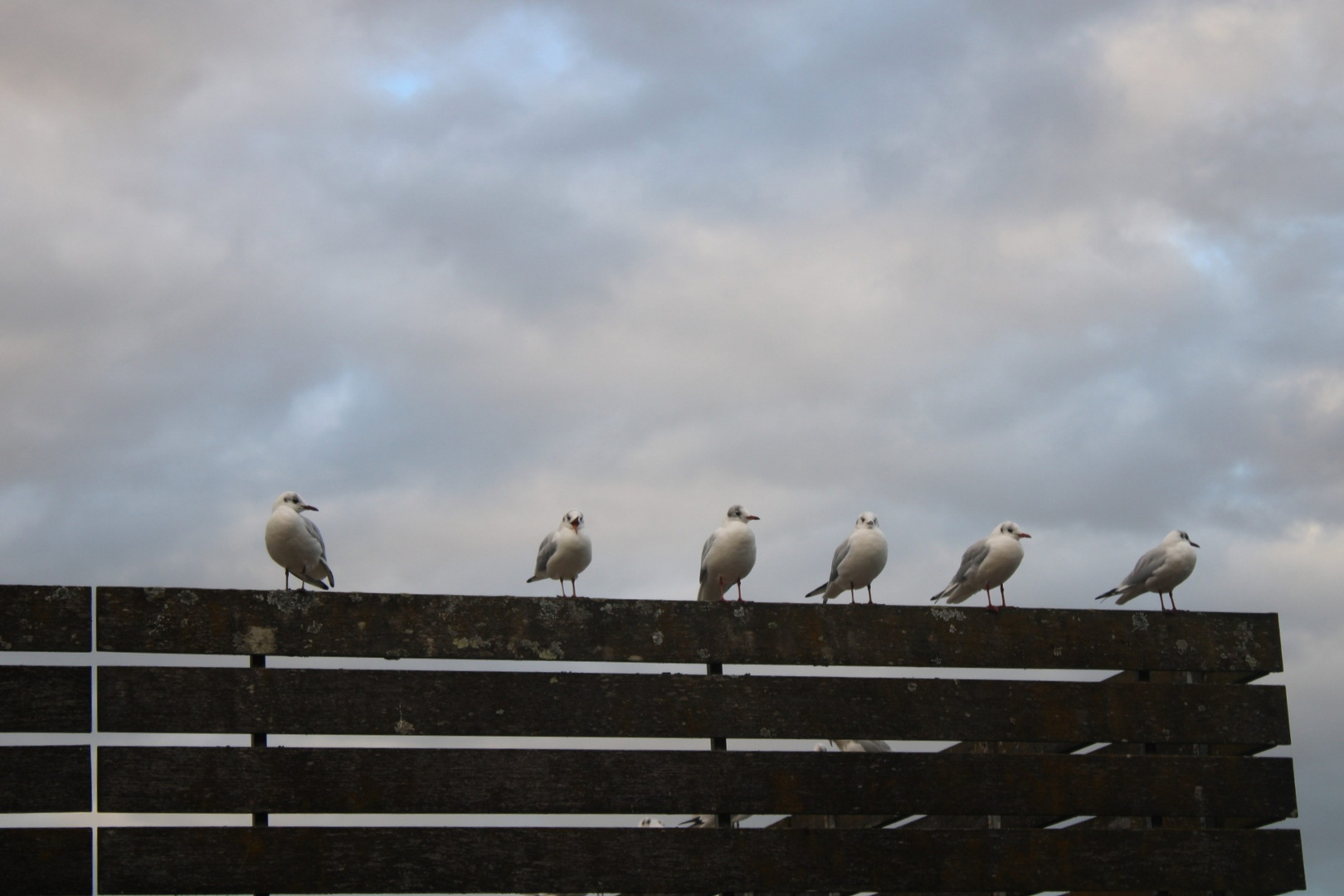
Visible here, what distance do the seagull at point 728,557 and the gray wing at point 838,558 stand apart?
34.8 inches

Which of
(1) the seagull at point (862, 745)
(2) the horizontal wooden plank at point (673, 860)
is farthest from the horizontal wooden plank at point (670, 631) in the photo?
(1) the seagull at point (862, 745)

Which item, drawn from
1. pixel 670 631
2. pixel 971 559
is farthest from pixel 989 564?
A: pixel 670 631

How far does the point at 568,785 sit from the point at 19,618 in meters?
2.89

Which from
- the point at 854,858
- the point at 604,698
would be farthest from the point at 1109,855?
the point at 604,698

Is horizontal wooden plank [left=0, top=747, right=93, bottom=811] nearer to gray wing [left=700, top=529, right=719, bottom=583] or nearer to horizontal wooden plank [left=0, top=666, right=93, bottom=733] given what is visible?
horizontal wooden plank [left=0, top=666, right=93, bottom=733]

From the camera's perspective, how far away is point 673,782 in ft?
26.9

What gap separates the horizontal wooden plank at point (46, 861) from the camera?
7.48 meters

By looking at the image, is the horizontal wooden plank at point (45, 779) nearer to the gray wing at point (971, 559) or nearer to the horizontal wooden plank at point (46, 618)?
the horizontal wooden plank at point (46, 618)

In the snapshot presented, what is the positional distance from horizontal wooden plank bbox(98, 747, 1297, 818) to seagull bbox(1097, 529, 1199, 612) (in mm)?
4692

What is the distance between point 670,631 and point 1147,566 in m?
6.93

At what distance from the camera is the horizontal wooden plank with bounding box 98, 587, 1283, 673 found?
799 cm

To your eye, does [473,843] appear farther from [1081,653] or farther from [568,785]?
[1081,653]

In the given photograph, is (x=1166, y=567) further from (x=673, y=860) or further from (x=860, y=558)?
(x=673, y=860)

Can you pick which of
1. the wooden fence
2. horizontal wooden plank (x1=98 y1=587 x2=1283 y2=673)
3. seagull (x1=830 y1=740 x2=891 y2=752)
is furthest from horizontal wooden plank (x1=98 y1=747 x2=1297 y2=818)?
seagull (x1=830 y1=740 x2=891 y2=752)
